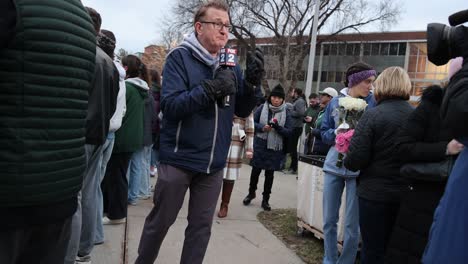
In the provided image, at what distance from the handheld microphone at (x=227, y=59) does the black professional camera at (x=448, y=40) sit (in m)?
1.28

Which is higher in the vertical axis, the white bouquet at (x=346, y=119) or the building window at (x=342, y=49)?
the building window at (x=342, y=49)

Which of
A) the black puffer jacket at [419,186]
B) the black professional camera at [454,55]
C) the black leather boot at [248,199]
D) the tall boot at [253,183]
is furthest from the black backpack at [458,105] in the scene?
the black leather boot at [248,199]

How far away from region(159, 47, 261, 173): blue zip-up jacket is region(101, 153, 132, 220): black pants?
2.12 meters

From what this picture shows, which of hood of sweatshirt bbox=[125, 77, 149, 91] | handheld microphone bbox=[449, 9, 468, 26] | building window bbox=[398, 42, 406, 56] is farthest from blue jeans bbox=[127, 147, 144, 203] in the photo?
building window bbox=[398, 42, 406, 56]

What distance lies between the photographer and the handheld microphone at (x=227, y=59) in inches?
113

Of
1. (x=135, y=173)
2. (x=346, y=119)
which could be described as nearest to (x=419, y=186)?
(x=346, y=119)

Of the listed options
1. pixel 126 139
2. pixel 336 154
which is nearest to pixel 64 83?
pixel 336 154

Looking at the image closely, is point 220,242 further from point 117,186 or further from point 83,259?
point 83,259

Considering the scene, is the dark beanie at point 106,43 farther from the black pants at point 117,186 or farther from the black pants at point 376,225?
the black pants at point 376,225

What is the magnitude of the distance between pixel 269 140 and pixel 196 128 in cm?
362

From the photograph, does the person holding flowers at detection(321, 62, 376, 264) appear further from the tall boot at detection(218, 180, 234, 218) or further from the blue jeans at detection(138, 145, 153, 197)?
the blue jeans at detection(138, 145, 153, 197)

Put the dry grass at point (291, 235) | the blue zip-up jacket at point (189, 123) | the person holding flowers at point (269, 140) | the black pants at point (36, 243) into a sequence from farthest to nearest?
the person holding flowers at point (269, 140) < the dry grass at point (291, 235) < the blue zip-up jacket at point (189, 123) < the black pants at point (36, 243)

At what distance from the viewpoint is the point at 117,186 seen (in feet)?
15.8

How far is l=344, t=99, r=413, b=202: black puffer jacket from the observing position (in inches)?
123
